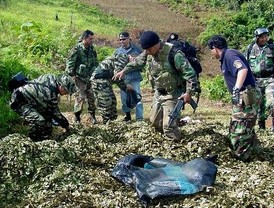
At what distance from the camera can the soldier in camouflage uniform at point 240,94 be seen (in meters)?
6.04

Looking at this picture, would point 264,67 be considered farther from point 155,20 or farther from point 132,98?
point 155,20

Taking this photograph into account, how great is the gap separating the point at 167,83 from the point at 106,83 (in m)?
1.98

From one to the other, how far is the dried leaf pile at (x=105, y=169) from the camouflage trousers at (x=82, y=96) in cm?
148

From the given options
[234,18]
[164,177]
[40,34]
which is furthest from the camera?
[234,18]

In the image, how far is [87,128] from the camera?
757cm

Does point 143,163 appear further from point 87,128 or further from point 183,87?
point 87,128

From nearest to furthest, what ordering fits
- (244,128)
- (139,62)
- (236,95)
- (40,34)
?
1. (236,95)
2. (244,128)
3. (139,62)
4. (40,34)

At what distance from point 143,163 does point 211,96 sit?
25.2ft

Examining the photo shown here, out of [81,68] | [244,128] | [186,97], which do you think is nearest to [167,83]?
[186,97]

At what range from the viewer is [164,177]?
5.22 metres

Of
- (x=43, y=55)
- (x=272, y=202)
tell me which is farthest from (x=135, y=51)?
(x=43, y=55)

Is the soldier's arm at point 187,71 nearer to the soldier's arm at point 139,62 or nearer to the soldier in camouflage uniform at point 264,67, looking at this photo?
the soldier's arm at point 139,62

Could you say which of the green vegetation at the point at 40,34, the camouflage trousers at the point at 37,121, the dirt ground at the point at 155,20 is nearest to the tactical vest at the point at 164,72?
the camouflage trousers at the point at 37,121

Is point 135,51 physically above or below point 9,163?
above
